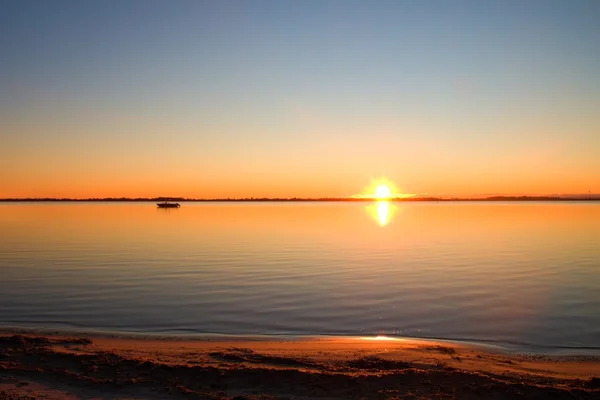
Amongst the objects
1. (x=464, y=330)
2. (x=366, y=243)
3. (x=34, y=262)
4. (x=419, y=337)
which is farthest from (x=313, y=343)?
(x=366, y=243)

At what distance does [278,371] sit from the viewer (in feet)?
34.9

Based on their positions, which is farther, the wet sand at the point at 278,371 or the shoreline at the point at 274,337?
the shoreline at the point at 274,337

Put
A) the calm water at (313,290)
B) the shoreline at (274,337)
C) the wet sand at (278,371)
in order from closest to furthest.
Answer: the wet sand at (278,371)
the shoreline at (274,337)
the calm water at (313,290)

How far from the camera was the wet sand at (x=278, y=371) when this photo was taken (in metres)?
9.62

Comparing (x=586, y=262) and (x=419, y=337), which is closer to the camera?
(x=419, y=337)

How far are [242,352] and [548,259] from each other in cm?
2687

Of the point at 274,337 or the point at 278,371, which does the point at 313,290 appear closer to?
the point at 274,337

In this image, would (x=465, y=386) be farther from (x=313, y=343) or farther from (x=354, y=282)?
(x=354, y=282)

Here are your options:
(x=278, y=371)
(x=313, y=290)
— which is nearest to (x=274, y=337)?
(x=278, y=371)

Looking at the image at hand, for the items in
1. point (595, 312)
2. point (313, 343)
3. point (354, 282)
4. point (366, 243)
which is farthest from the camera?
point (366, 243)

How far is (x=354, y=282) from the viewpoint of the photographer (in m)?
24.5

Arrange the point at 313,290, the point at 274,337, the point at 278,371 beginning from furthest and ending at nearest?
the point at 313,290
the point at 274,337
the point at 278,371

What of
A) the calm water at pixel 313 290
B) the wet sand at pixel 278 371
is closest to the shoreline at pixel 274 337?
the calm water at pixel 313 290

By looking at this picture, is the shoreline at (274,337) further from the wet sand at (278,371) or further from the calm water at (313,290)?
the wet sand at (278,371)
